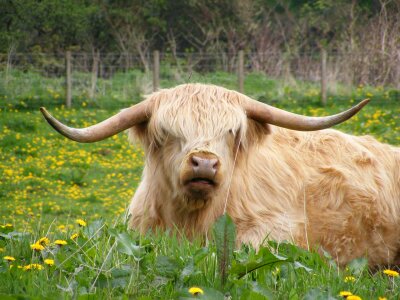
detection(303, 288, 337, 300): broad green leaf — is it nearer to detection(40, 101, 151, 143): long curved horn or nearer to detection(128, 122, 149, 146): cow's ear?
detection(40, 101, 151, 143): long curved horn

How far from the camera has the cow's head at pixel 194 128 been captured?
4.56 m

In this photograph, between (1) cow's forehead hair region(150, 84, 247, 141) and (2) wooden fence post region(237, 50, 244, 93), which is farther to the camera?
(2) wooden fence post region(237, 50, 244, 93)

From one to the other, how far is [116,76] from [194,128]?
14.8 m

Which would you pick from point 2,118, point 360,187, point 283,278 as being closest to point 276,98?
point 2,118

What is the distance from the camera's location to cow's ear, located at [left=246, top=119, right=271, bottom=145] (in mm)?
5102

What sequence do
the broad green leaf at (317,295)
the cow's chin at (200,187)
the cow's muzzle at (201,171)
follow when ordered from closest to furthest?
1. the broad green leaf at (317,295)
2. the cow's muzzle at (201,171)
3. the cow's chin at (200,187)

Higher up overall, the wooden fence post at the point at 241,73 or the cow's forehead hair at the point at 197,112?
the cow's forehead hair at the point at 197,112

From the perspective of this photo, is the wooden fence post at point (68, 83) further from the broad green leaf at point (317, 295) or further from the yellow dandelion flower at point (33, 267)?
the broad green leaf at point (317, 295)

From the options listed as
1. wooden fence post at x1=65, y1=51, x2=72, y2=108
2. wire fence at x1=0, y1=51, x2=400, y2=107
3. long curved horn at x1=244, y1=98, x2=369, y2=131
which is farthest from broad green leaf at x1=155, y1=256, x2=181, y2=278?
wooden fence post at x1=65, y1=51, x2=72, y2=108

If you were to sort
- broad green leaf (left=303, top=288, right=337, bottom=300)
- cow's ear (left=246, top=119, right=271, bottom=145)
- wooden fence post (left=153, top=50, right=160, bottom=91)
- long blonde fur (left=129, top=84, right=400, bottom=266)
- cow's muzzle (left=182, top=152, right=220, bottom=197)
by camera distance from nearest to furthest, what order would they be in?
broad green leaf (left=303, top=288, right=337, bottom=300)
cow's muzzle (left=182, top=152, right=220, bottom=197)
long blonde fur (left=129, top=84, right=400, bottom=266)
cow's ear (left=246, top=119, right=271, bottom=145)
wooden fence post (left=153, top=50, right=160, bottom=91)

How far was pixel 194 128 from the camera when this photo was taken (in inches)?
186

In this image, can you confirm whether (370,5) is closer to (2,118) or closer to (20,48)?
(20,48)

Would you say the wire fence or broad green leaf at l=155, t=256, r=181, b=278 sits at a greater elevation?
broad green leaf at l=155, t=256, r=181, b=278

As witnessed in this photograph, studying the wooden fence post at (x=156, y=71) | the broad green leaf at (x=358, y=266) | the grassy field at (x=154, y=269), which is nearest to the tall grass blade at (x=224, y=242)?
the grassy field at (x=154, y=269)
